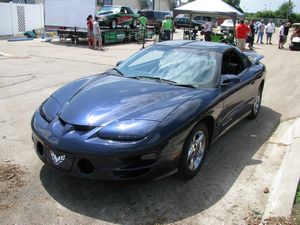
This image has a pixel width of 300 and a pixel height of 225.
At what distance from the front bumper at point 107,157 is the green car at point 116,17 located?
63.6 ft

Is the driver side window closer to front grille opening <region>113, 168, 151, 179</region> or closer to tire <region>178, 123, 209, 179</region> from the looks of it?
tire <region>178, 123, 209, 179</region>

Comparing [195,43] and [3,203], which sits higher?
[195,43]


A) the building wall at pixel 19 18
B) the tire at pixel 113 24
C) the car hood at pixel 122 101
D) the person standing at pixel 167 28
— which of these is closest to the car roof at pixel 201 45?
the car hood at pixel 122 101

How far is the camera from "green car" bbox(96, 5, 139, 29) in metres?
22.2

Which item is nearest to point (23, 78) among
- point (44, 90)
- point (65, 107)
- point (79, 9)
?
point (44, 90)

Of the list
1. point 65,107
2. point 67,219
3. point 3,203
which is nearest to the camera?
point 67,219

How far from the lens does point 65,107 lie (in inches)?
153

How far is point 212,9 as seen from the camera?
1848 centimetres

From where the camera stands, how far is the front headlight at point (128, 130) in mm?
3340

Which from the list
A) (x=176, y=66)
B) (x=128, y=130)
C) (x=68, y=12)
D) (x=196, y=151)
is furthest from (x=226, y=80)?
(x=68, y=12)

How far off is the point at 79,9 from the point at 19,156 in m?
16.5

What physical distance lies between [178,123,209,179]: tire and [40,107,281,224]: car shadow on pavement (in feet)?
0.48

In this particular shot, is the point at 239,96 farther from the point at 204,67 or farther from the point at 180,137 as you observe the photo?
the point at 180,137

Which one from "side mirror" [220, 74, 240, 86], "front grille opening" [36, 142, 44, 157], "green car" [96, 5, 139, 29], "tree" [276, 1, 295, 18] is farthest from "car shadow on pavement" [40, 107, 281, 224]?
"tree" [276, 1, 295, 18]
